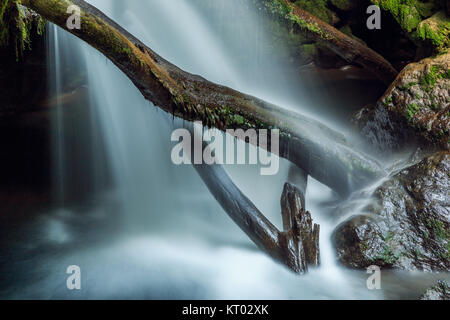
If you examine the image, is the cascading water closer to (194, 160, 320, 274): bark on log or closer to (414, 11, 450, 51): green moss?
(194, 160, 320, 274): bark on log

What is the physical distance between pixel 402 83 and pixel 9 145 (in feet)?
24.2

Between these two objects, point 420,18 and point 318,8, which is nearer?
point 420,18

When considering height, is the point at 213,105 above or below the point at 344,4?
below

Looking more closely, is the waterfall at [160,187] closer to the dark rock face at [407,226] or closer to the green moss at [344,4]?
the dark rock face at [407,226]

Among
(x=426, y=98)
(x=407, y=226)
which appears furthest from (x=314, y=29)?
(x=407, y=226)

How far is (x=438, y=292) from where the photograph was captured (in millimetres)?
3381

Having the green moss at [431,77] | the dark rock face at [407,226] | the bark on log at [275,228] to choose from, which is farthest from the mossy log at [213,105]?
the green moss at [431,77]

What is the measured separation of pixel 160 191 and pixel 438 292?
5.07 m

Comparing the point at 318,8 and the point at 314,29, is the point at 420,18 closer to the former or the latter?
the point at 314,29

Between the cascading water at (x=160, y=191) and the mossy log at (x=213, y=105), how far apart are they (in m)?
0.83

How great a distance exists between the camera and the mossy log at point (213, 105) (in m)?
3.36

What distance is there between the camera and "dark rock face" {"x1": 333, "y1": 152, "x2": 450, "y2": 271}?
157 inches

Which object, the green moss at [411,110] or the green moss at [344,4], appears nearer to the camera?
the green moss at [411,110]
